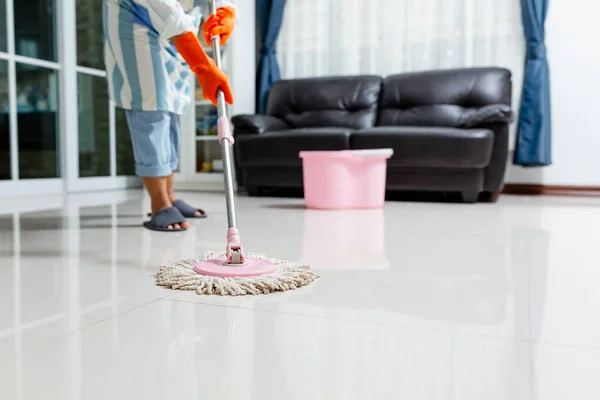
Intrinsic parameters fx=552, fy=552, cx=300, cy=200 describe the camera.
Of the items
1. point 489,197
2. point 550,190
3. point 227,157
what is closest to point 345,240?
point 227,157

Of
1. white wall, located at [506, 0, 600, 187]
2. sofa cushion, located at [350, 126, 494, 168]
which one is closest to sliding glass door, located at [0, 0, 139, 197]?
sofa cushion, located at [350, 126, 494, 168]

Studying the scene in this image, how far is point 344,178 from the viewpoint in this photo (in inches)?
104

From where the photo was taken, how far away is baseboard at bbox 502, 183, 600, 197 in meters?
3.64

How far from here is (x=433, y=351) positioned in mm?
714

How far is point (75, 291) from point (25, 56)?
→ 2950 mm

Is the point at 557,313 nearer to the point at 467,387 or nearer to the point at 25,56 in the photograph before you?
the point at 467,387

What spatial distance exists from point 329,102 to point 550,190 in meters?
1.64

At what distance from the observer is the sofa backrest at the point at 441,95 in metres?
3.58

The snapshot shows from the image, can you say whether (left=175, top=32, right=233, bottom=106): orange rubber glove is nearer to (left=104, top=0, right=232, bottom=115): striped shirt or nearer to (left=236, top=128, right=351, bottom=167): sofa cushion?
(left=104, top=0, right=232, bottom=115): striped shirt

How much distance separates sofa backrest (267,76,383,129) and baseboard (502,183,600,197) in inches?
42.5

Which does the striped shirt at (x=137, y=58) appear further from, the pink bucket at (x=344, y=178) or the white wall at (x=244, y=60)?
the white wall at (x=244, y=60)

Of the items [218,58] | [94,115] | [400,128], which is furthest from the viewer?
[94,115]

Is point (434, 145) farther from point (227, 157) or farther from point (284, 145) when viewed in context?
point (227, 157)

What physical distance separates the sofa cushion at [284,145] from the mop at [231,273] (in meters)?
2.12
